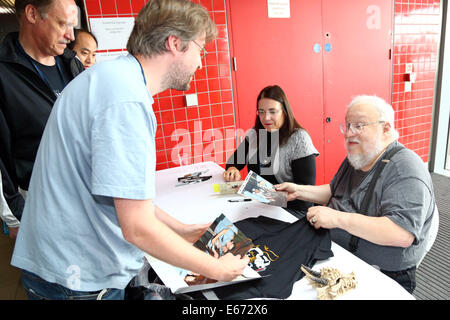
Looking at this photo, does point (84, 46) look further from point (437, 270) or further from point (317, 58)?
point (437, 270)

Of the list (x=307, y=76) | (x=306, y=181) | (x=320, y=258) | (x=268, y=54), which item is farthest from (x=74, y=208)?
(x=307, y=76)

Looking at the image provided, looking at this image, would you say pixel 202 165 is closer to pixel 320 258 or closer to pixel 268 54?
pixel 268 54

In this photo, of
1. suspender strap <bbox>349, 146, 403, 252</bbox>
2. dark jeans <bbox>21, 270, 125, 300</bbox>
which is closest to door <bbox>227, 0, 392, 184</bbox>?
suspender strap <bbox>349, 146, 403, 252</bbox>

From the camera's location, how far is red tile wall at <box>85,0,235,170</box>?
9.50 ft

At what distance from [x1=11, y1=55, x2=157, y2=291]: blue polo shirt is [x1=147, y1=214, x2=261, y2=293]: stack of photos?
0.26 m

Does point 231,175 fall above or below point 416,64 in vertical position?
below

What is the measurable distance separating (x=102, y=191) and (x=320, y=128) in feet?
10.5

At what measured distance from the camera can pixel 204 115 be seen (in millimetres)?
3064

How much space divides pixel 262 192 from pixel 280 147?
68 cm

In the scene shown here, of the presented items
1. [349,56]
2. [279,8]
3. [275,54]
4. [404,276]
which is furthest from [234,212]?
[349,56]

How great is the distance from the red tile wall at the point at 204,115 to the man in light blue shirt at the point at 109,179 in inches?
80.7

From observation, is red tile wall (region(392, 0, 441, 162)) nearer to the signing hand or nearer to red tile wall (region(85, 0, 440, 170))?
red tile wall (region(85, 0, 440, 170))

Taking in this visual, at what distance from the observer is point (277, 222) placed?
1.41 meters

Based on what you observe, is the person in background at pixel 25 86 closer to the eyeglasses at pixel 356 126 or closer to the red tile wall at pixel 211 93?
the red tile wall at pixel 211 93
